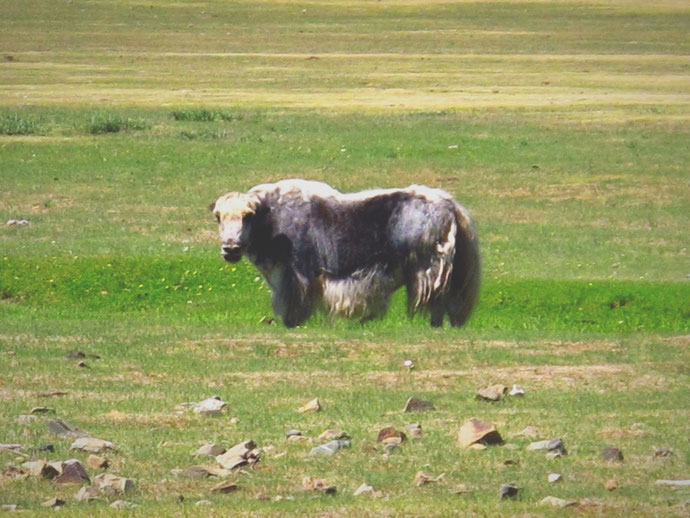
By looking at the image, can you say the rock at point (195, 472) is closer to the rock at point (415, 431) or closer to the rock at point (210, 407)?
the rock at point (415, 431)

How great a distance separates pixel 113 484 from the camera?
7855mm

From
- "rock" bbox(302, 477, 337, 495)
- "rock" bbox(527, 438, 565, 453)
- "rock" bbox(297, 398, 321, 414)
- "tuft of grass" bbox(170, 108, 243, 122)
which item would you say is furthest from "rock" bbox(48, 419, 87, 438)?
"tuft of grass" bbox(170, 108, 243, 122)

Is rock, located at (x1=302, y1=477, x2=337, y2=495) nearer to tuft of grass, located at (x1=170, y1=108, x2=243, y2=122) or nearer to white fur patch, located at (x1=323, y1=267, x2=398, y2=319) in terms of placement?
white fur patch, located at (x1=323, y1=267, x2=398, y2=319)

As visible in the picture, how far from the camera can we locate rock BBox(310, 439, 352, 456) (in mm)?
8820

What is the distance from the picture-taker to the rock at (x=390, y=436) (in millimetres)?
9031

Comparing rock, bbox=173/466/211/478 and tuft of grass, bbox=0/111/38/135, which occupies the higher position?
rock, bbox=173/466/211/478

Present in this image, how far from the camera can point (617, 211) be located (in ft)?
78.0

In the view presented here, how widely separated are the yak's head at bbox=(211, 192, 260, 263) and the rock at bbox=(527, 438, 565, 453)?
6.07 metres

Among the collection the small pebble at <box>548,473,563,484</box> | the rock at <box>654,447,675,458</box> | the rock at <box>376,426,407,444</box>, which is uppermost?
the small pebble at <box>548,473,563,484</box>

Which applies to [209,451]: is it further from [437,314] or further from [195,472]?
[437,314]

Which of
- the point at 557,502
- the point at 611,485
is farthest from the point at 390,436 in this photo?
the point at 557,502

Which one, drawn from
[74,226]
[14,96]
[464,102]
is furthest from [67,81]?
[74,226]

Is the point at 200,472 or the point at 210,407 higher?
the point at 200,472

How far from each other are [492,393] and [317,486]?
269cm
